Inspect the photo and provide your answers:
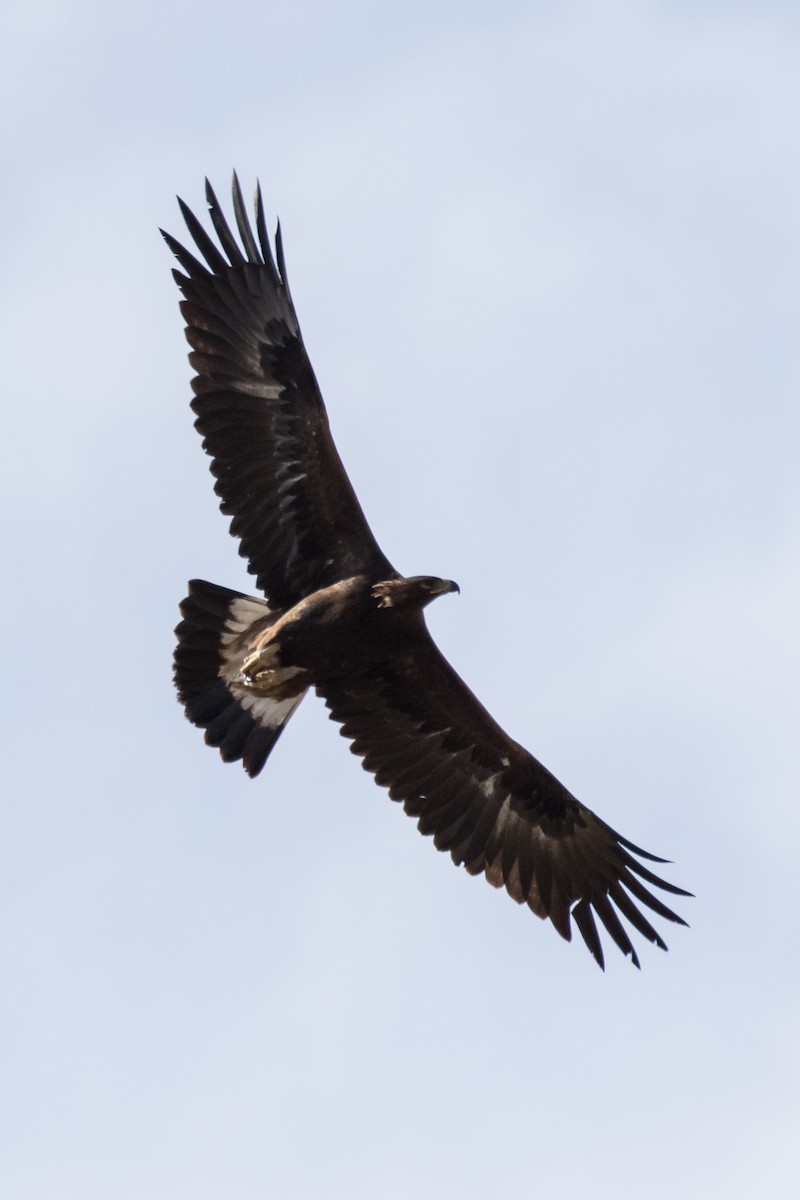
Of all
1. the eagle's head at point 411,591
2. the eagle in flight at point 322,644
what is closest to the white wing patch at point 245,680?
the eagle in flight at point 322,644

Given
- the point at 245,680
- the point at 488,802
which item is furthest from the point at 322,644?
the point at 488,802

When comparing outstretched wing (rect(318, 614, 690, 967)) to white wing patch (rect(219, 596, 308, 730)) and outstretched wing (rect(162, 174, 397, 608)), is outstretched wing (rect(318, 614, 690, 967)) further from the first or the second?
outstretched wing (rect(162, 174, 397, 608))

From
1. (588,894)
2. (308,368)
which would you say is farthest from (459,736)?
(308,368)

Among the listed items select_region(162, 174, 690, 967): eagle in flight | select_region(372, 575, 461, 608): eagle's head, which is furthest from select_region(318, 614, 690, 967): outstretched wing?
select_region(372, 575, 461, 608): eagle's head

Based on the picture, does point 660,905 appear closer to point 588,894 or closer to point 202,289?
point 588,894

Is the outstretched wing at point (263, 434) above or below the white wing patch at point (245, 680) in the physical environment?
above

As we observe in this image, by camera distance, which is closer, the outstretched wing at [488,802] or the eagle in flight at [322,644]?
the eagle in flight at [322,644]

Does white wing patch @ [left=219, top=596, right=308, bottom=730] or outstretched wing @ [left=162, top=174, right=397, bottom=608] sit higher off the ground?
outstretched wing @ [left=162, top=174, right=397, bottom=608]

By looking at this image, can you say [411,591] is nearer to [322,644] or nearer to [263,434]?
[322,644]

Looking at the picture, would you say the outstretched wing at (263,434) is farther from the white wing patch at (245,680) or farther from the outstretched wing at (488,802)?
the outstretched wing at (488,802)
